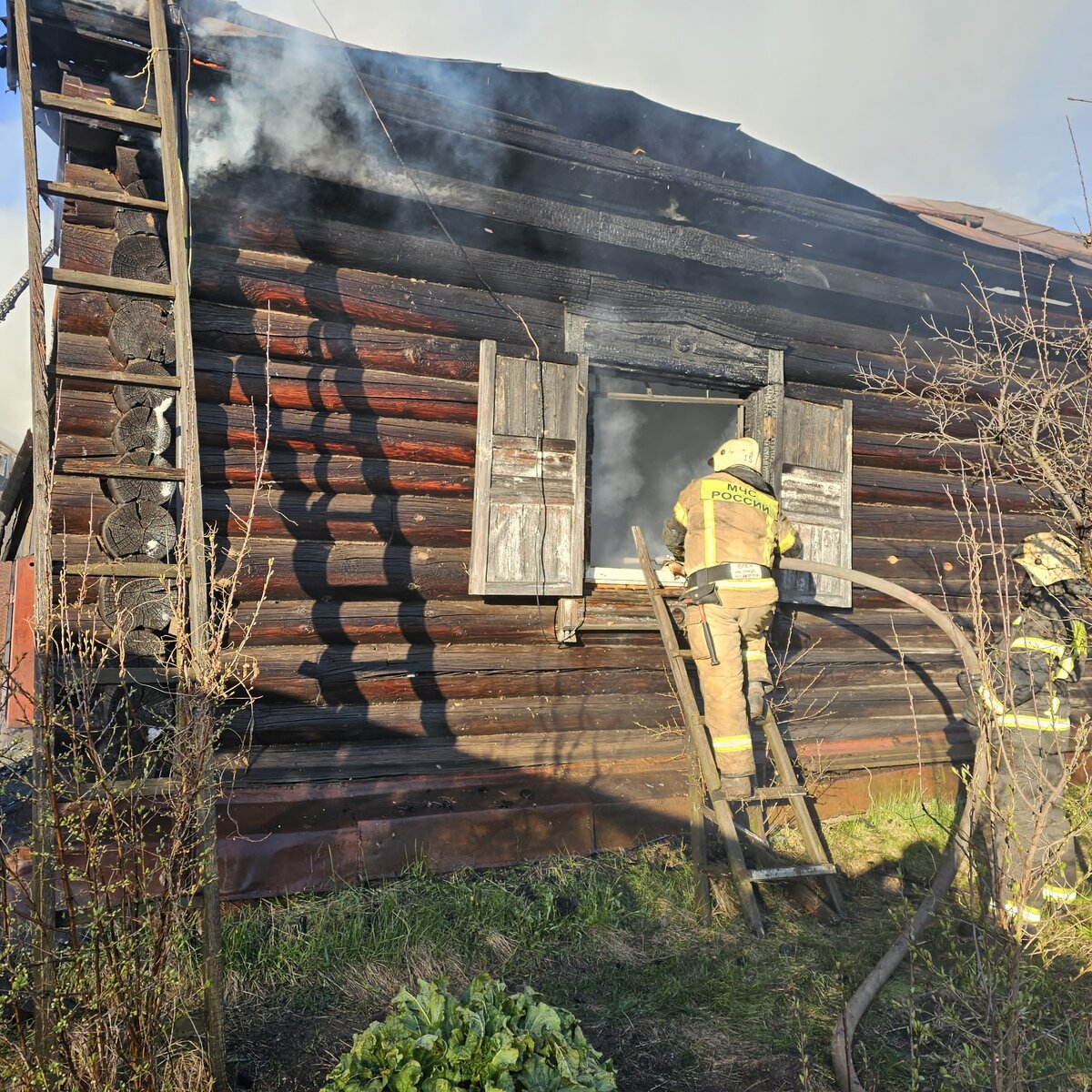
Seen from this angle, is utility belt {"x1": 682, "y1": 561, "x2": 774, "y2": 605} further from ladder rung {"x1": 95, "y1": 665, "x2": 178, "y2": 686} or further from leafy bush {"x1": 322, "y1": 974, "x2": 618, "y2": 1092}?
ladder rung {"x1": 95, "y1": 665, "x2": 178, "y2": 686}

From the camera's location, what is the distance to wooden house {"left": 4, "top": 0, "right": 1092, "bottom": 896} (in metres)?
4.07

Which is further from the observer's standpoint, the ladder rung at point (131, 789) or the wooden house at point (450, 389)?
the wooden house at point (450, 389)

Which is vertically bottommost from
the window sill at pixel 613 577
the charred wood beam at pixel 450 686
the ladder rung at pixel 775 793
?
the ladder rung at pixel 775 793

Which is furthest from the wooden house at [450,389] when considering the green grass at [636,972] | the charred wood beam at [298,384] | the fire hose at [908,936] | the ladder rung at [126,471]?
the fire hose at [908,936]

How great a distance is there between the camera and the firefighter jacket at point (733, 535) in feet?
14.6

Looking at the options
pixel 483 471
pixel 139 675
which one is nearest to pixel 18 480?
pixel 139 675

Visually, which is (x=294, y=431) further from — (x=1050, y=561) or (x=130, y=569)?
(x=1050, y=561)

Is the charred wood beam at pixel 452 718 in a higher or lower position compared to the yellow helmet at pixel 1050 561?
lower

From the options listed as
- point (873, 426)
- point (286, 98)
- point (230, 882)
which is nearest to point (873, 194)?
point (873, 426)

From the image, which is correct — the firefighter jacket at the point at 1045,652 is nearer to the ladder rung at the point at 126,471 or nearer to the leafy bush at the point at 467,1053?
the leafy bush at the point at 467,1053

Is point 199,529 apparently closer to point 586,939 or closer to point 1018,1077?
point 586,939

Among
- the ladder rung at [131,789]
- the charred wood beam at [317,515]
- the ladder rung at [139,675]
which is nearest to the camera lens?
the ladder rung at [131,789]

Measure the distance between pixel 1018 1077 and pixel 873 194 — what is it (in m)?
5.00

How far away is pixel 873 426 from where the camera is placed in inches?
242
